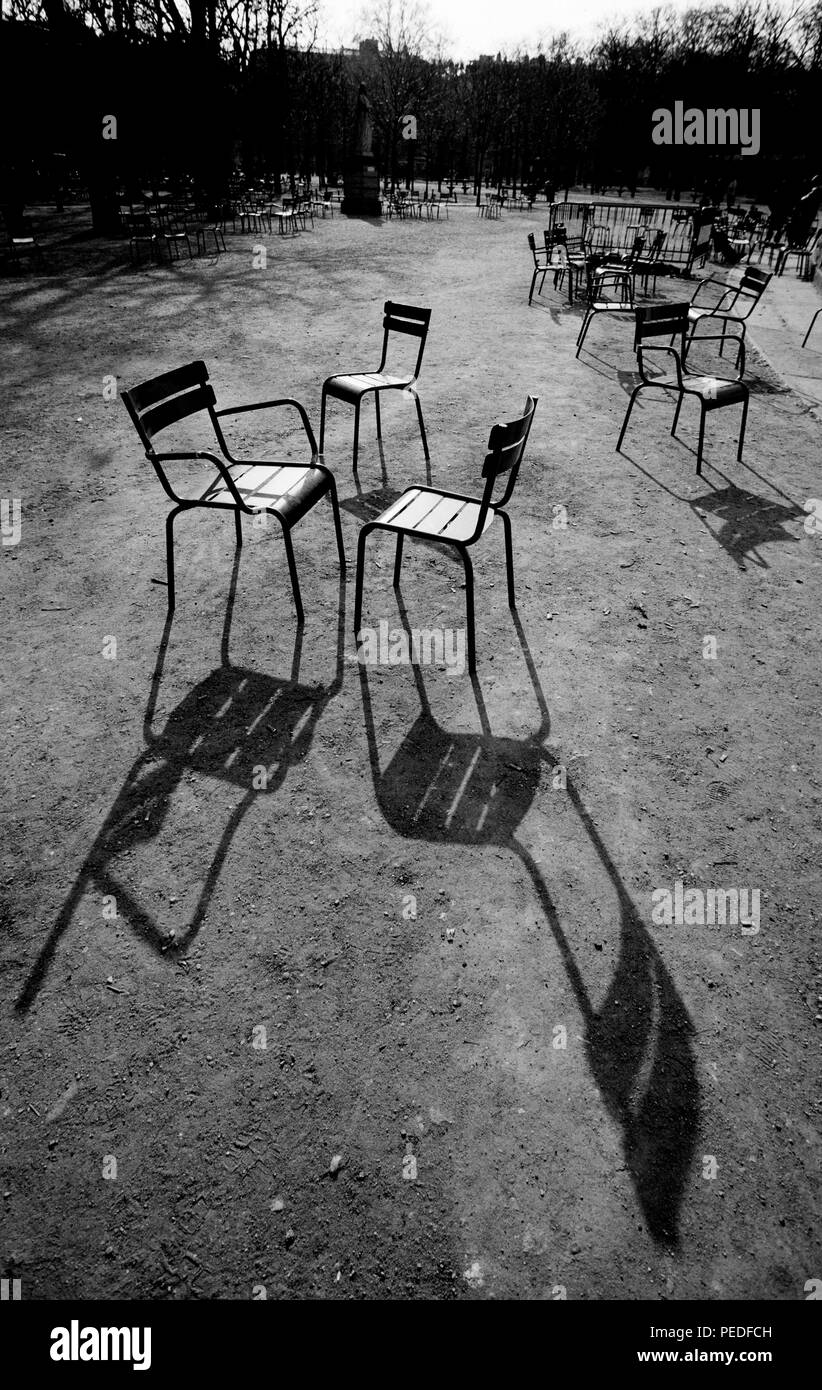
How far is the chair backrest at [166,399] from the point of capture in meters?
3.51

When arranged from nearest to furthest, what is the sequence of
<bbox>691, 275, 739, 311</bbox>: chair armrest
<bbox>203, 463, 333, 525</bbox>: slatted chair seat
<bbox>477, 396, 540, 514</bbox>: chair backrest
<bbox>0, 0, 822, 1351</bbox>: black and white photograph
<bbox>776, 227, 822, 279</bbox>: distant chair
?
<bbox>0, 0, 822, 1351</bbox>: black and white photograph → <bbox>477, 396, 540, 514</bbox>: chair backrest → <bbox>203, 463, 333, 525</bbox>: slatted chair seat → <bbox>691, 275, 739, 311</bbox>: chair armrest → <bbox>776, 227, 822, 279</bbox>: distant chair

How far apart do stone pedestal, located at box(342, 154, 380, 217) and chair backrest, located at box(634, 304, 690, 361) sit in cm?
2548

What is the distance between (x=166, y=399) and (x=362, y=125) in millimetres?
26477

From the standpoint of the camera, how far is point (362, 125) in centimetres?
2356

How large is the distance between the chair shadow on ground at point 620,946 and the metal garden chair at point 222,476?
0.98m

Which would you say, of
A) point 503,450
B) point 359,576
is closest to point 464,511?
point 503,450

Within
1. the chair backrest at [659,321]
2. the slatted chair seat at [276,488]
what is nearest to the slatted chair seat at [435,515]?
the slatted chair seat at [276,488]

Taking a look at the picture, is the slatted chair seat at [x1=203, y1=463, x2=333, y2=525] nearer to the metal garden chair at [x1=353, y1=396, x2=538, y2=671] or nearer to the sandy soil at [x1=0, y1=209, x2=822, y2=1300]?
the metal garden chair at [x1=353, y1=396, x2=538, y2=671]

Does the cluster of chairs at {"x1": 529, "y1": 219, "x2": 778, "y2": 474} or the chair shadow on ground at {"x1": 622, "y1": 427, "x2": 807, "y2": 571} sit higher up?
the cluster of chairs at {"x1": 529, "y1": 219, "x2": 778, "y2": 474}

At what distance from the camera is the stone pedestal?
2583 cm

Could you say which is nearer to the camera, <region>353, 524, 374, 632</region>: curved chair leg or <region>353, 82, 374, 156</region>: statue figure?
<region>353, 524, 374, 632</region>: curved chair leg

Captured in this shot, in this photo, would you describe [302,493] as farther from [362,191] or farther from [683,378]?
[362,191]

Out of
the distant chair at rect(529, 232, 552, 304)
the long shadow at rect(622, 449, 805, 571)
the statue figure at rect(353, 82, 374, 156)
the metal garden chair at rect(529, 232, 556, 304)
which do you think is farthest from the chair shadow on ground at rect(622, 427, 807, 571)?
the statue figure at rect(353, 82, 374, 156)

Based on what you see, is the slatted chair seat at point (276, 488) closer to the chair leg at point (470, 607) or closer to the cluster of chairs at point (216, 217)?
the chair leg at point (470, 607)
